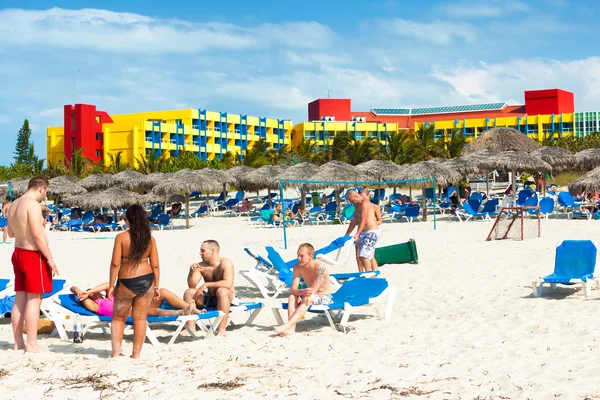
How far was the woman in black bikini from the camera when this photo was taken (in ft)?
16.0

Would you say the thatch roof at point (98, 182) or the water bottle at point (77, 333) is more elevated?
the thatch roof at point (98, 182)

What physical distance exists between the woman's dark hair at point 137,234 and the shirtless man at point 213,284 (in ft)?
4.16

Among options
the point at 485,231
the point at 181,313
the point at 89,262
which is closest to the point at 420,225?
the point at 485,231

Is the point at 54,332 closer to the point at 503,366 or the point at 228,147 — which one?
the point at 503,366

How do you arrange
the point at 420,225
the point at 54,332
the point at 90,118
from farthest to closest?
the point at 90,118 < the point at 420,225 < the point at 54,332

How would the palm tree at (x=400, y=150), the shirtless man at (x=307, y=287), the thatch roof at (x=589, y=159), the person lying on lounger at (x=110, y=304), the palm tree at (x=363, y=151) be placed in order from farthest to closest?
the palm tree at (x=363, y=151) → the palm tree at (x=400, y=150) → the thatch roof at (x=589, y=159) → the shirtless man at (x=307, y=287) → the person lying on lounger at (x=110, y=304)

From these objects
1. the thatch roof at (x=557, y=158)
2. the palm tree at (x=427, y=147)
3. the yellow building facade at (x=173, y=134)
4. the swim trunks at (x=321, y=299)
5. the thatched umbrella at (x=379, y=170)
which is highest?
the yellow building facade at (x=173, y=134)

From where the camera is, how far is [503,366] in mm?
4625

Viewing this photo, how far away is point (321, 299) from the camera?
641 centimetres

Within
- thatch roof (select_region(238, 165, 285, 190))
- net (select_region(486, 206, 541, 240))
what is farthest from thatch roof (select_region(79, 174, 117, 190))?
net (select_region(486, 206, 541, 240))

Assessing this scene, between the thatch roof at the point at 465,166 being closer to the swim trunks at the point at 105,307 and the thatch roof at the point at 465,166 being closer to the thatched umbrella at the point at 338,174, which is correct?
the thatched umbrella at the point at 338,174

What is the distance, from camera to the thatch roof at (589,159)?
22.6m

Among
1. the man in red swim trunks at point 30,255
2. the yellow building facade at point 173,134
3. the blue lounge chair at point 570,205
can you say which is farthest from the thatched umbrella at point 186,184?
the yellow building facade at point 173,134

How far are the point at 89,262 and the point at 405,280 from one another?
6260 millimetres
